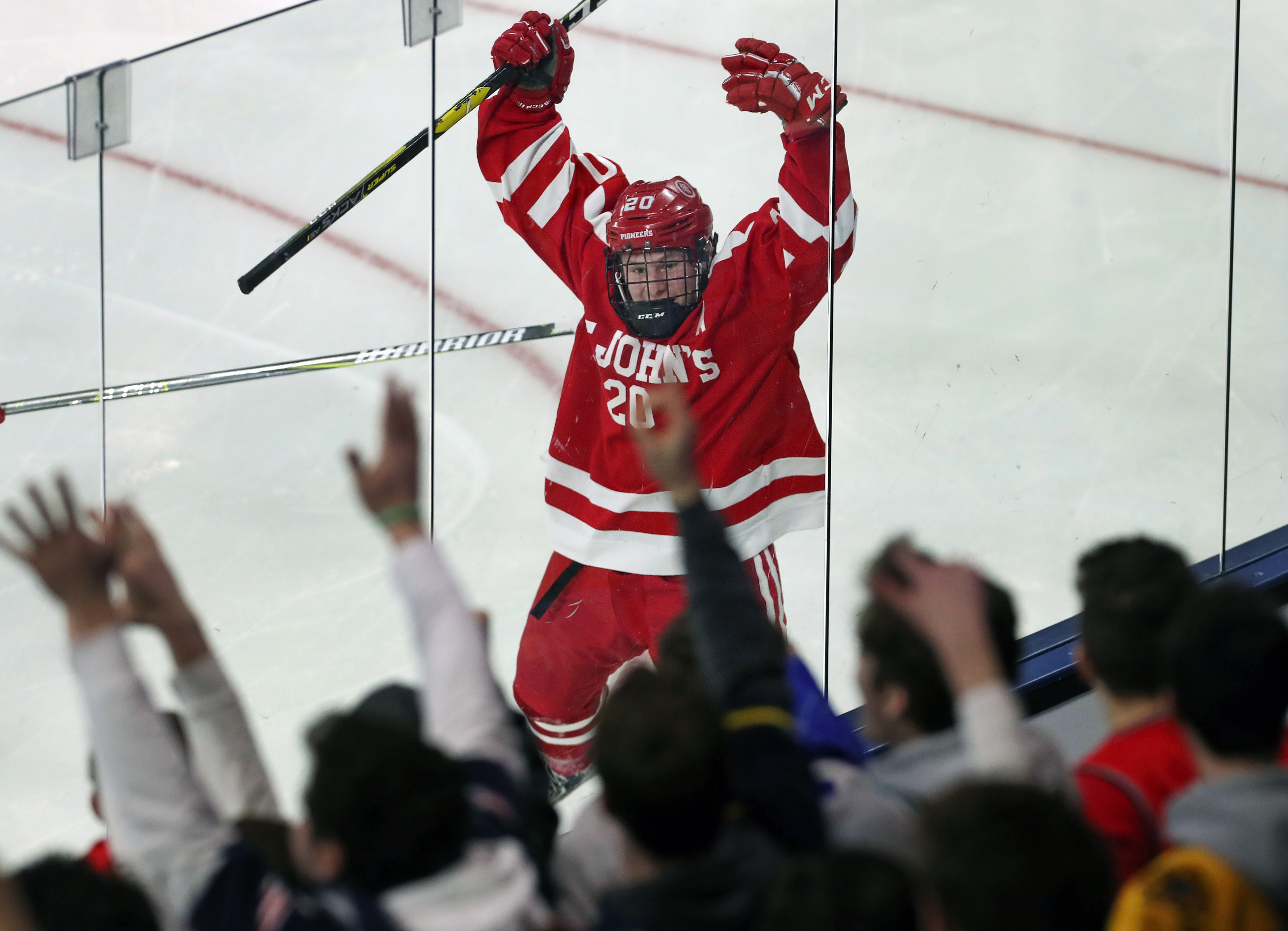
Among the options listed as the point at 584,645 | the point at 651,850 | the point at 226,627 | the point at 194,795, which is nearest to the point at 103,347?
the point at 226,627

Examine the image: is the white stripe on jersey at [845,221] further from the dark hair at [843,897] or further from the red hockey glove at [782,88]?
the dark hair at [843,897]

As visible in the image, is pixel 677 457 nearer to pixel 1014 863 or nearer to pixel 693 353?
pixel 1014 863

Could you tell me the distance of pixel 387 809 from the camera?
0.79 m

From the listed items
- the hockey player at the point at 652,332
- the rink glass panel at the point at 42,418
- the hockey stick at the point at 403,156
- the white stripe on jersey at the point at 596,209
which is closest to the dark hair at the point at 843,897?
the hockey player at the point at 652,332

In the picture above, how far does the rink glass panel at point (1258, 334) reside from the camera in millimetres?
2264

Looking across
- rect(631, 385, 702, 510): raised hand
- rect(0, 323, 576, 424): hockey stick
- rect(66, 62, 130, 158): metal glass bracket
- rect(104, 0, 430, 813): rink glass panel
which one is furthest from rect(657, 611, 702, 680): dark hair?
rect(66, 62, 130, 158): metal glass bracket

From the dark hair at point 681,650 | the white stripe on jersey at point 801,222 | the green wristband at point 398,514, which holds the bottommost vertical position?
the dark hair at point 681,650

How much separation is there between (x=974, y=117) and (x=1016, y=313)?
1.68ft

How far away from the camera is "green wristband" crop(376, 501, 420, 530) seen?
1.06 m

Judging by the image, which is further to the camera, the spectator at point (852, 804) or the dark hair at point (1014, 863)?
the spectator at point (852, 804)

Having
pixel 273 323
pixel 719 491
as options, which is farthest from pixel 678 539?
pixel 273 323

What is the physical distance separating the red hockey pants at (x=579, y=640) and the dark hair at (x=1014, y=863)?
50.9 inches

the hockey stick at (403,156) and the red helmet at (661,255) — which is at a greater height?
the hockey stick at (403,156)

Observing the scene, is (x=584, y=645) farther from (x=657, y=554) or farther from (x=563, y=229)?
(x=563, y=229)
